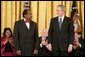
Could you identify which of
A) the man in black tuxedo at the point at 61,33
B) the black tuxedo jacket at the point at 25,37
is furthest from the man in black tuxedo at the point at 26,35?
the man in black tuxedo at the point at 61,33

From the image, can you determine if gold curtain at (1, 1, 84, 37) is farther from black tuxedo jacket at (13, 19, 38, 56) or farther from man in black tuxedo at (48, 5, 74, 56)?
man in black tuxedo at (48, 5, 74, 56)

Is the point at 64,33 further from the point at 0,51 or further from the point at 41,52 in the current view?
the point at 0,51

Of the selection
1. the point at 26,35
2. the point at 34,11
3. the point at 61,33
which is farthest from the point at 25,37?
the point at 34,11

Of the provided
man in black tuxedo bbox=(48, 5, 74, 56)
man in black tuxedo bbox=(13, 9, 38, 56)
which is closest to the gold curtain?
man in black tuxedo bbox=(13, 9, 38, 56)

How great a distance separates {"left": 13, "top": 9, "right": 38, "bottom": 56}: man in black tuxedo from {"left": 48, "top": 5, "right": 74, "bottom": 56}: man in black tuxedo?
0.32 m

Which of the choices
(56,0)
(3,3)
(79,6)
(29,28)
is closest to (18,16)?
(3,3)

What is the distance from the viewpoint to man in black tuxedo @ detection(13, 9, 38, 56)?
5227 millimetres

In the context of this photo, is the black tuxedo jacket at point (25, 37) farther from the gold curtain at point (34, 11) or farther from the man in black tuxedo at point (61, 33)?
the gold curtain at point (34, 11)

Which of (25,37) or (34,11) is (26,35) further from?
(34,11)

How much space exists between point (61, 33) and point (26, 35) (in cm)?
60

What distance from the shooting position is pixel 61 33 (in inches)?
201

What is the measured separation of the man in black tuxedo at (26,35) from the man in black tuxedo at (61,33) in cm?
32

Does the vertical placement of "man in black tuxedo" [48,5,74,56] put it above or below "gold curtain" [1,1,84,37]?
below

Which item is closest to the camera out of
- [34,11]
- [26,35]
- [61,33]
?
[61,33]
